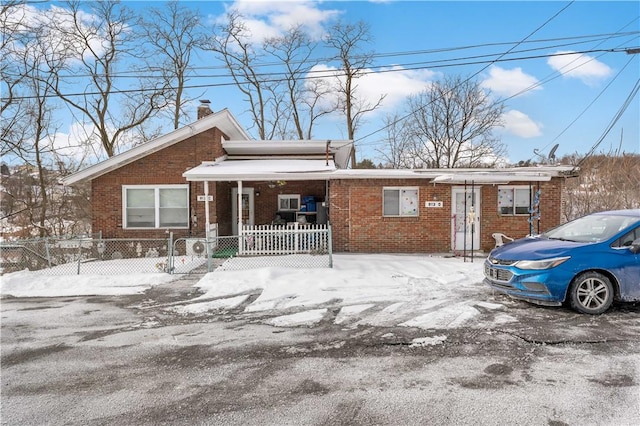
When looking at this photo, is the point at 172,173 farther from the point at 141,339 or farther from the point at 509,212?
the point at 509,212

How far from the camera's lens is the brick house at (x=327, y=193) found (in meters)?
12.1

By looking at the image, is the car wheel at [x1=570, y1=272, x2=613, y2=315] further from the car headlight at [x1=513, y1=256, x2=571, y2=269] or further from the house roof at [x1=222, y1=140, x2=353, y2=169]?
the house roof at [x1=222, y1=140, x2=353, y2=169]

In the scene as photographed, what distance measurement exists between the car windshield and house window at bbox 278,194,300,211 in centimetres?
1037

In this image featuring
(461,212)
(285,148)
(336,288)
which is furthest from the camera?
(285,148)

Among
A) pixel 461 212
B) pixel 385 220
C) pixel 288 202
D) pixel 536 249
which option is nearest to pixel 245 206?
pixel 288 202

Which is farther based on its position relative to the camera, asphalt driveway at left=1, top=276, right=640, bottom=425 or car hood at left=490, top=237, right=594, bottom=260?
car hood at left=490, top=237, right=594, bottom=260

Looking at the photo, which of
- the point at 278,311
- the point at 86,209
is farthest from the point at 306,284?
the point at 86,209

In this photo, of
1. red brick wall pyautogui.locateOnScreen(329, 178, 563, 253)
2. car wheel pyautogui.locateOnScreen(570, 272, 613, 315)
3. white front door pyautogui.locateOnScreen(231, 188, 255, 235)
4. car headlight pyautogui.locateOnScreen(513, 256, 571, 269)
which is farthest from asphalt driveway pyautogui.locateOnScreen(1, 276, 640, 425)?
white front door pyautogui.locateOnScreen(231, 188, 255, 235)

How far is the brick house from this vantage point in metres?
12.1

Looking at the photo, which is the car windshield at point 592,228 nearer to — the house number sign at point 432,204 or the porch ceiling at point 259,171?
the house number sign at point 432,204

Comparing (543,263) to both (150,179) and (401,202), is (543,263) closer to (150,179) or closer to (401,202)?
(401,202)

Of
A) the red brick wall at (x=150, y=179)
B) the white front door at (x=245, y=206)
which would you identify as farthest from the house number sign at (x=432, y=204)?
the red brick wall at (x=150, y=179)

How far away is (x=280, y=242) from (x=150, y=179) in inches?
230

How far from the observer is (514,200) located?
12633 mm
